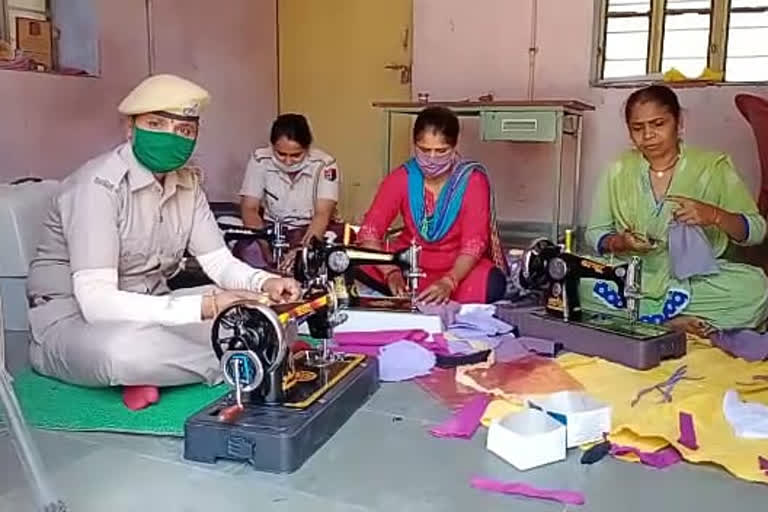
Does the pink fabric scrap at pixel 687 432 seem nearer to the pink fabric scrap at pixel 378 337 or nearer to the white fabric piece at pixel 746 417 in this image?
the white fabric piece at pixel 746 417

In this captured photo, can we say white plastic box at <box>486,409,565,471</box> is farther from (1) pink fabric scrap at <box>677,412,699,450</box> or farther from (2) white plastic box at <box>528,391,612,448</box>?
(1) pink fabric scrap at <box>677,412,699,450</box>

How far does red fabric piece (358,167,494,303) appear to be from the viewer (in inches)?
139

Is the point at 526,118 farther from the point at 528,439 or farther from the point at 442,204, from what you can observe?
the point at 528,439

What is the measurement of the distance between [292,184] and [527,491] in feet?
10.3

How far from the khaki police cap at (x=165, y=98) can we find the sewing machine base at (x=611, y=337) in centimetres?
140

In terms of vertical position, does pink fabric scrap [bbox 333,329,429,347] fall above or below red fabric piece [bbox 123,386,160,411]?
above

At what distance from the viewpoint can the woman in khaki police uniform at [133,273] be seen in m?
2.38

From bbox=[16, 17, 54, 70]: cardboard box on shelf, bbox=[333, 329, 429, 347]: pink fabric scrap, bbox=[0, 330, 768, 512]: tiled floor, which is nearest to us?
bbox=[0, 330, 768, 512]: tiled floor

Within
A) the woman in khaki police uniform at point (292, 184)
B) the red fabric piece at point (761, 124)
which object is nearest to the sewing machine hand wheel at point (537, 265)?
the woman in khaki police uniform at point (292, 184)

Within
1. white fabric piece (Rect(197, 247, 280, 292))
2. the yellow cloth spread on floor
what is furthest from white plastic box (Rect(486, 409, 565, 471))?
white fabric piece (Rect(197, 247, 280, 292))

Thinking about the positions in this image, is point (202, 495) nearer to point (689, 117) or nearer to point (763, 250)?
point (763, 250)

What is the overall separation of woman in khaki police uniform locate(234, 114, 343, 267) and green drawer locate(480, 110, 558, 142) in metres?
0.93

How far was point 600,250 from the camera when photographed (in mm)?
3412

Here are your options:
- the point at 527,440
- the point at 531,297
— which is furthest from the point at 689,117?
the point at 527,440
